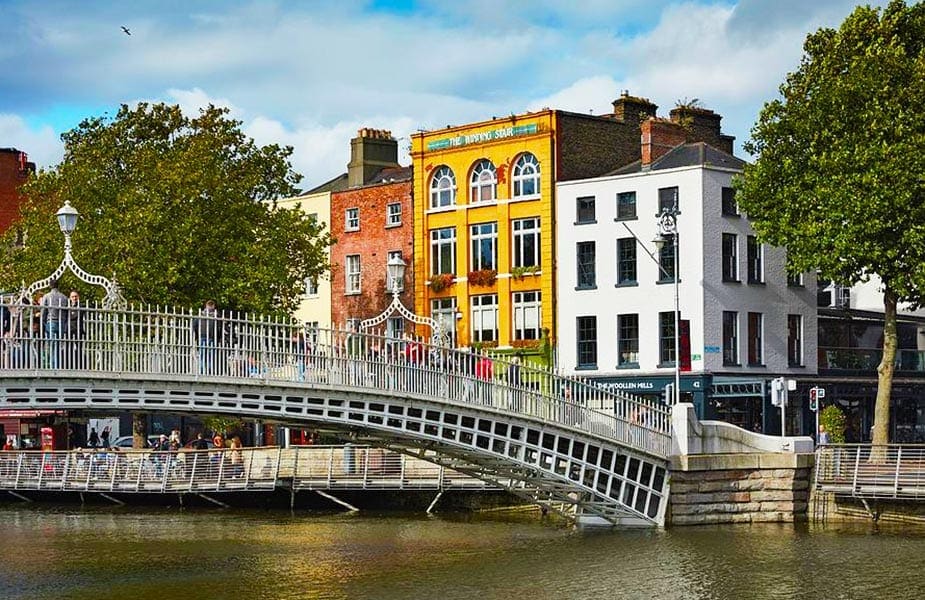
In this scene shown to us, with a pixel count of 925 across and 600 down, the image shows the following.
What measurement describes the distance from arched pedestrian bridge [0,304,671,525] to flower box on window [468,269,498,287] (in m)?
21.3

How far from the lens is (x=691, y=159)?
67.7 m

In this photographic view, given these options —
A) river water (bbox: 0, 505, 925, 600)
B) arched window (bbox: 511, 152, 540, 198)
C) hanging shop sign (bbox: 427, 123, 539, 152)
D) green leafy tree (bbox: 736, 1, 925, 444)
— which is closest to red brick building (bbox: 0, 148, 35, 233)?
hanging shop sign (bbox: 427, 123, 539, 152)

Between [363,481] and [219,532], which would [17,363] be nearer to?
[219,532]

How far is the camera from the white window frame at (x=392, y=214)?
2948 inches

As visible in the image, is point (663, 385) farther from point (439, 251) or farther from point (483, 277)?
point (439, 251)

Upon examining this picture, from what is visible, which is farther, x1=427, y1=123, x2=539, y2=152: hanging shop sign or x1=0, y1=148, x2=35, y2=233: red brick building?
x1=0, y1=148, x2=35, y2=233: red brick building

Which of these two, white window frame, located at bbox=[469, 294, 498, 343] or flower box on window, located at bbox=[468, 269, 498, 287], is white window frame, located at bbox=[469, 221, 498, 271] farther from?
white window frame, located at bbox=[469, 294, 498, 343]

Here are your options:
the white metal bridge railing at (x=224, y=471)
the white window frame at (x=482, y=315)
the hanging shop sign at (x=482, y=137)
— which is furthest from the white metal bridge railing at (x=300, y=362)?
the hanging shop sign at (x=482, y=137)

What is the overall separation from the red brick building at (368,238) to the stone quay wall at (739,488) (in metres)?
27.7

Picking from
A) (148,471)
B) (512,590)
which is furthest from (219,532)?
(512,590)

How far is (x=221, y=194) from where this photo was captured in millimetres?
62531

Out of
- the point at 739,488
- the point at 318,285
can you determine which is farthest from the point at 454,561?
the point at 318,285

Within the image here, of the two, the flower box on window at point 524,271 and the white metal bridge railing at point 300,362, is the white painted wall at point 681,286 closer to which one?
the flower box on window at point 524,271

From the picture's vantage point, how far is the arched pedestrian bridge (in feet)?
115
